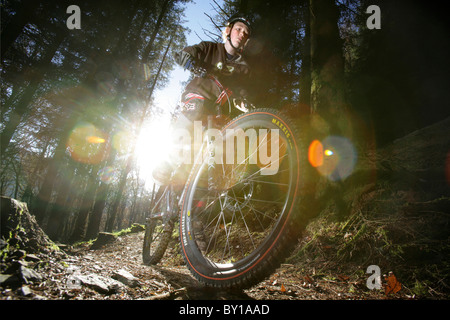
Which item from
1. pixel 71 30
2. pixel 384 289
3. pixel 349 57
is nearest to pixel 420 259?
pixel 384 289

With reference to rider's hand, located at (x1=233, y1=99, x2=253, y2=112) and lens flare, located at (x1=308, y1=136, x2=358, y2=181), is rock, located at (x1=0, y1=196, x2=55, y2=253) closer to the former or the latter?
rider's hand, located at (x1=233, y1=99, x2=253, y2=112)

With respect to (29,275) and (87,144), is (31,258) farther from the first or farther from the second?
(87,144)

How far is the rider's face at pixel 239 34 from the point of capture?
109 inches

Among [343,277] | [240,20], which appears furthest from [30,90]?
[343,277]

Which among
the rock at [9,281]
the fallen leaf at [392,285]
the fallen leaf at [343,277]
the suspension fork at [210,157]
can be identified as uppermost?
the suspension fork at [210,157]

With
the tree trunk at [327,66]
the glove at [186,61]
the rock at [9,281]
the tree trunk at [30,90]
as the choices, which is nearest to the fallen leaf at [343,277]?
the tree trunk at [327,66]

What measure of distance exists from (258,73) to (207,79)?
3123 mm

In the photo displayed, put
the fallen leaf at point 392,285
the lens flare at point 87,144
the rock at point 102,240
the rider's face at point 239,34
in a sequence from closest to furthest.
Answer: the fallen leaf at point 392,285 < the rider's face at point 239,34 < the rock at point 102,240 < the lens flare at point 87,144

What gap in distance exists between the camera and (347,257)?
2.55 metres

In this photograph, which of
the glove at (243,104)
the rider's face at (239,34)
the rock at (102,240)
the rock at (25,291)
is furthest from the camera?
the rock at (102,240)

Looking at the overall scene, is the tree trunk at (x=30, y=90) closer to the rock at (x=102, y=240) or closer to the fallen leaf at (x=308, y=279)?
the rock at (x=102, y=240)

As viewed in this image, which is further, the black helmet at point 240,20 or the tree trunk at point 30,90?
the tree trunk at point 30,90

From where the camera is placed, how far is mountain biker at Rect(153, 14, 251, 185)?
8.89 feet

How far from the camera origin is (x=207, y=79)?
283 centimetres
